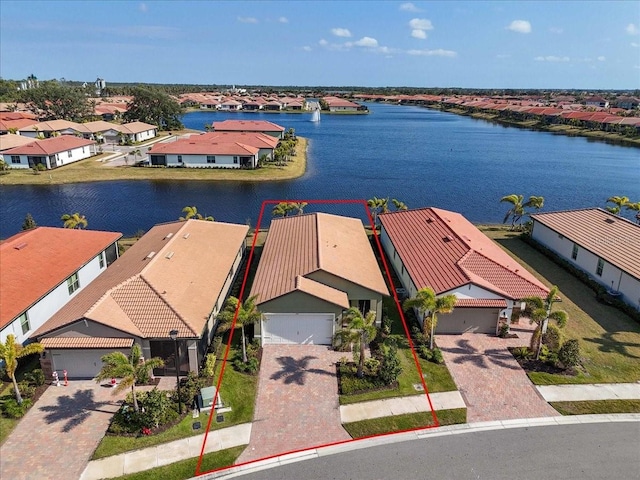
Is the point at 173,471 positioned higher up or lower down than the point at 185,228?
lower down

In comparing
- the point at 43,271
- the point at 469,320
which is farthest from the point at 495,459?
the point at 43,271

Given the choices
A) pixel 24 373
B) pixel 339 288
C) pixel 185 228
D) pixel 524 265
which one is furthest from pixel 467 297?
pixel 24 373

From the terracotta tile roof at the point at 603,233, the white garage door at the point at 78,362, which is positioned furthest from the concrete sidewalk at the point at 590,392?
the white garage door at the point at 78,362

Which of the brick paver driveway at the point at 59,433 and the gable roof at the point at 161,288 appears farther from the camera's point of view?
the gable roof at the point at 161,288

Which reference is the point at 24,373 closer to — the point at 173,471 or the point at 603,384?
the point at 173,471

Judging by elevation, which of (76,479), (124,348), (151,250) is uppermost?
(151,250)

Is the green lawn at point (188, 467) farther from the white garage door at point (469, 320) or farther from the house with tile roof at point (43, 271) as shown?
the white garage door at point (469, 320)

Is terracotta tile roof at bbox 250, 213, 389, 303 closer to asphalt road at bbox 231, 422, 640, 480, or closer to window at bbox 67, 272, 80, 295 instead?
asphalt road at bbox 231, 422, 640, 480
